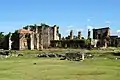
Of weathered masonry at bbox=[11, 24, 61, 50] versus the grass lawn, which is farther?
weathered masonry at bbox=[11, 24, 61, 50]

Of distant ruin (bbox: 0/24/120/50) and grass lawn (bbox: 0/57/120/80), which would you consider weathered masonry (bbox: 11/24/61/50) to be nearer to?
distant ruin (bbox: 0/24/120/50)

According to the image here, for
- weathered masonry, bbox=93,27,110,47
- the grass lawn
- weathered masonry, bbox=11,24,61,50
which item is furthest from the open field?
weathered masonry, bbox=93,27,110,47

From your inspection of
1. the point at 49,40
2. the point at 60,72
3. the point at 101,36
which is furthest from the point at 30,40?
the point at 60,72

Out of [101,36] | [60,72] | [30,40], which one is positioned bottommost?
[60,72]

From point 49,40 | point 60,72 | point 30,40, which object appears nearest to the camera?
point 60,72

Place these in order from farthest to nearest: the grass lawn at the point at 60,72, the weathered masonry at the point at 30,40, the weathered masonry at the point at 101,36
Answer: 1. the weathered masonry at the point at 101,36
2. the weathered masonry at the point at 30,40
3. the grass lawn at the point at 60,72

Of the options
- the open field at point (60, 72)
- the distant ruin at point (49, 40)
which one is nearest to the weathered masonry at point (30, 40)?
the distant ruin at point (49, 40)

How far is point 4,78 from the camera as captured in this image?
30.4m

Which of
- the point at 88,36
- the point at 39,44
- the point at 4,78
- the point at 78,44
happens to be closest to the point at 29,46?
the point at 39,44

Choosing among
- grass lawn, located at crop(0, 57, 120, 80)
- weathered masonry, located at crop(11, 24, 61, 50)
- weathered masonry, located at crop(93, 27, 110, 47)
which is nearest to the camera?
grass lawn, located at crop(0, 57, 120, 80)

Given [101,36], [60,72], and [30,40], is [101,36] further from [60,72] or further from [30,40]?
[60,72]

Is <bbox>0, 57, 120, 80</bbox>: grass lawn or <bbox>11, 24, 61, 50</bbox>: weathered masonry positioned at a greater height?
<bbox>11, 24, 61, 50</bbox>: weathered masonry

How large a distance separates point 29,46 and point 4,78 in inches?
2440

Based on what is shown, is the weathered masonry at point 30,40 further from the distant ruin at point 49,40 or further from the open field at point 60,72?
the open field at point 60,72
